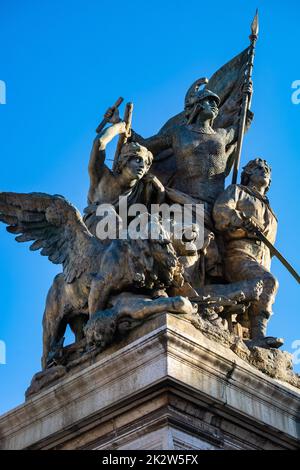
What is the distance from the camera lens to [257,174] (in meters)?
14.2

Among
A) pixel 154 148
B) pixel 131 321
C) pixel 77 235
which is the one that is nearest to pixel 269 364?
pixel 131 321

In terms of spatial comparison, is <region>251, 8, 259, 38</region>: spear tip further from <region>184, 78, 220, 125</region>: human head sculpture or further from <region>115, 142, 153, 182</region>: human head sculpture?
<region>115, 142, 153, 182</region>: human head sculpture

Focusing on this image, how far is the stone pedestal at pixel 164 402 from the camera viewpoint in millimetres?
9469

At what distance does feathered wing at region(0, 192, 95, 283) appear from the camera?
1203 centimetres

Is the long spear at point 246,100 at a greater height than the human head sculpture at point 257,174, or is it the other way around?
the long spear at point 246,100

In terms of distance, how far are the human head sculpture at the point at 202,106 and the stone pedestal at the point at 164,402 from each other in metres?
4.93

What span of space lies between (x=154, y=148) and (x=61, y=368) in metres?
Answer: 4.76

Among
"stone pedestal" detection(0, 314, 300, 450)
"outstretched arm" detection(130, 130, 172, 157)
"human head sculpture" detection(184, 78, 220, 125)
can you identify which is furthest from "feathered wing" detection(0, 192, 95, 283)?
"human head sculpture" detection(184, 78, 220, 125)

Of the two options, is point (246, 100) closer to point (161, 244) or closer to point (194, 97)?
point (194, 97)

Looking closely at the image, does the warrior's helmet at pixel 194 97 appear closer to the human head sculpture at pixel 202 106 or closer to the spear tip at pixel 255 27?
the human head sculpture at pixel 202 106

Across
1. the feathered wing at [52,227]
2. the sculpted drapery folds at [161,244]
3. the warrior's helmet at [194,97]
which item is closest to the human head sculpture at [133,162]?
the sculpted drapery folds at [161,244]

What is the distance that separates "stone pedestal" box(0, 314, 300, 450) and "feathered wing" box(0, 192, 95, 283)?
173 centimetres

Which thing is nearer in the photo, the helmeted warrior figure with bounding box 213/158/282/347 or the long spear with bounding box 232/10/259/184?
the helmeted warrior figure with bounding box 213/158/282/347

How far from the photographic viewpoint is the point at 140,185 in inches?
531
